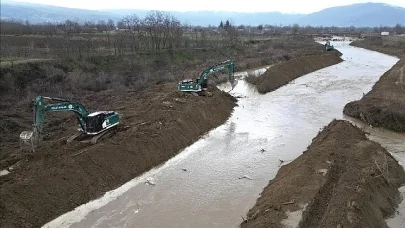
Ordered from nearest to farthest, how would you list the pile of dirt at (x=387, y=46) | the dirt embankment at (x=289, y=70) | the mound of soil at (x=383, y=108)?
the mound of soil at (x=383, y=108) → the dirt embankment at (x=289, y=70) → the pile of dirt at (x=387, y=46)

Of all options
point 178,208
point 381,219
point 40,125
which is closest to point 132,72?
point 40,125

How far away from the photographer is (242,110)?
29797mm

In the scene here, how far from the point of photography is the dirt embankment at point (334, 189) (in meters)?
12.8

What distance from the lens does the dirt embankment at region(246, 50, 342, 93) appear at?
125 feet

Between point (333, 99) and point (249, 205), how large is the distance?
2104 cm

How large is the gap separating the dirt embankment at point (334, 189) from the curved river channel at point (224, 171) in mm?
1275

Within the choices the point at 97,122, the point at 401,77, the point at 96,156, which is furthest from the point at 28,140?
the point at 401,77

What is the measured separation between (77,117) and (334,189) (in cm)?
1206

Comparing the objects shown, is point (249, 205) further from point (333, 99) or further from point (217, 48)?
point (217, 48)

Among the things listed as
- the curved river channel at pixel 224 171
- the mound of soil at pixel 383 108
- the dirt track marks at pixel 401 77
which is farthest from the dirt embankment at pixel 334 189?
the dirt track marks at pixel 401 77

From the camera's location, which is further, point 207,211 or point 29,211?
point 207,211

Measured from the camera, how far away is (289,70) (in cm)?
4522

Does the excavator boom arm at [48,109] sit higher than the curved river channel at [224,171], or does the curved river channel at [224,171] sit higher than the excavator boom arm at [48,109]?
the excavator boom arm at [48,109]

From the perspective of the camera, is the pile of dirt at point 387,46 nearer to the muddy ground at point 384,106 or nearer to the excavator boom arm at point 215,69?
the muddy ground at point 384,106
